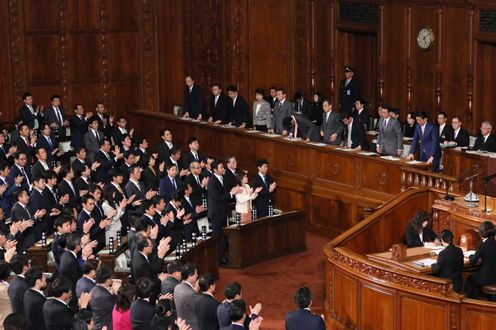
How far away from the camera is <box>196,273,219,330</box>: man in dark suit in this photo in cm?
1131

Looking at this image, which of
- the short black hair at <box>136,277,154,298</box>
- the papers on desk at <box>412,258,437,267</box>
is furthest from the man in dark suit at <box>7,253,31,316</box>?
the papers on desk at <box>412,258,437,267</box>

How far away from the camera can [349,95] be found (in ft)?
72.2

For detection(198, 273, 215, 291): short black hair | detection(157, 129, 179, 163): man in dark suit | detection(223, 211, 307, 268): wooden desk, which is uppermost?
detection(157, 129, 179, 163): man in dark suit

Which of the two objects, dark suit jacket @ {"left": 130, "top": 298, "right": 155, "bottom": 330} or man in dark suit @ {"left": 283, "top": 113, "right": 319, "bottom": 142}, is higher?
man in dark suit @ {"left": 283, "top": 113, "right": 319, "bottom": 142}

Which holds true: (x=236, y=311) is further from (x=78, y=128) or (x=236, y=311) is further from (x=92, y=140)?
(x=78, y=128)

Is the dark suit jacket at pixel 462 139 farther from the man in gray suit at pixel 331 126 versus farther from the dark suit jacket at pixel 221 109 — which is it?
the dark suit jacket at pixel 221 109

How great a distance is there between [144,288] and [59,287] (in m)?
0.88

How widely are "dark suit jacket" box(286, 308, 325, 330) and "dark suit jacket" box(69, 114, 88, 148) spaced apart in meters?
10.8

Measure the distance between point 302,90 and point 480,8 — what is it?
5.05 metres

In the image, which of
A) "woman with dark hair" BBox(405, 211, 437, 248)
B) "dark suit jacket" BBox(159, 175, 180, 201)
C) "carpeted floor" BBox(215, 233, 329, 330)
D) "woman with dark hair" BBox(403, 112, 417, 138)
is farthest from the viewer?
"woman with dark hair" BBox(403, 112, 417, 138)

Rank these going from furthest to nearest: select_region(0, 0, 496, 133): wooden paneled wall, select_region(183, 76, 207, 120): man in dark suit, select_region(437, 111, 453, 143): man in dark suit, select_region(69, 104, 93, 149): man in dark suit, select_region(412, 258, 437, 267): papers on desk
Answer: select_region(183, 76, 207, 120): man in dark suit → select_region(0, 0, 496, 133): wooden paneled wall → select_region(69, 104, 93, 149): man in dark suit → select_region(437, 111, 453, 143): man in dark suit → select_region(412, 258, 437, 267): papers on desk

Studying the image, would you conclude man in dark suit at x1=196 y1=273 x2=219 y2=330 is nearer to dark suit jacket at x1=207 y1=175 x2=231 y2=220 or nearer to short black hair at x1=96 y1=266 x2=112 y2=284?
short black hair at x1=96 y1=266 x2=112 y2=284

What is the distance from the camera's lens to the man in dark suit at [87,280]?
38.7 feet

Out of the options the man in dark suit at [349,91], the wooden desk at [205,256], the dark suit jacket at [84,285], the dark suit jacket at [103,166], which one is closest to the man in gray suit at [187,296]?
the dark suit jacket at [84,285]
